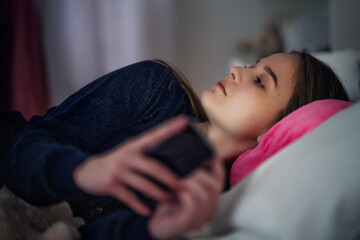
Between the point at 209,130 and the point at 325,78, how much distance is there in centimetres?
34

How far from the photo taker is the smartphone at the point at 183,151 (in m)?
0.37

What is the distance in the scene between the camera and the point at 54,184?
1.47 ft

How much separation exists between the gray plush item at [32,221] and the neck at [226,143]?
37 centimetres

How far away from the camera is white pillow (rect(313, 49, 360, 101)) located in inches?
45.3

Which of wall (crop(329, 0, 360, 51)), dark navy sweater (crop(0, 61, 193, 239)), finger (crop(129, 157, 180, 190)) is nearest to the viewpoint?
finger (crop(129, 157, 180, 190))

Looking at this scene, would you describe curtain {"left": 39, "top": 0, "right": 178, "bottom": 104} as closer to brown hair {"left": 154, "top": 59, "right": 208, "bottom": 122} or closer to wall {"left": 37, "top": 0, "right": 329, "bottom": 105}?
wall {"left": 37, "top": 0, "right": 329, "bottom": 105}

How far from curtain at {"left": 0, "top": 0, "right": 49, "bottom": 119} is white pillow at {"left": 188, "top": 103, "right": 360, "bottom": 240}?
164 cm

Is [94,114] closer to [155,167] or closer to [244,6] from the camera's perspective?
[155,167]

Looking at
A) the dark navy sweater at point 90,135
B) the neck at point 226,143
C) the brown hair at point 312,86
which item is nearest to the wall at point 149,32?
the dark navy sweater at point 90,135

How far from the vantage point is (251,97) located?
0.73 m

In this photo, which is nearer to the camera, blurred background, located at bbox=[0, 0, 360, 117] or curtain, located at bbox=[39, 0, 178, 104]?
blurred background, located at bbox=[0, 0, 360, 117]

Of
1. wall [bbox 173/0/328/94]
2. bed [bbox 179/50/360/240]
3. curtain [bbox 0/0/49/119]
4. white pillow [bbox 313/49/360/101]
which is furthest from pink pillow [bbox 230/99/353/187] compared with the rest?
wall [bbox 173/0/328/94]

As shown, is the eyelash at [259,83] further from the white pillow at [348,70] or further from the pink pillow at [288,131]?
the white pillow at [348,70]

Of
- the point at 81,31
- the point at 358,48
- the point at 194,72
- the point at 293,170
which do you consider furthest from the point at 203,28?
the point at 293,170
